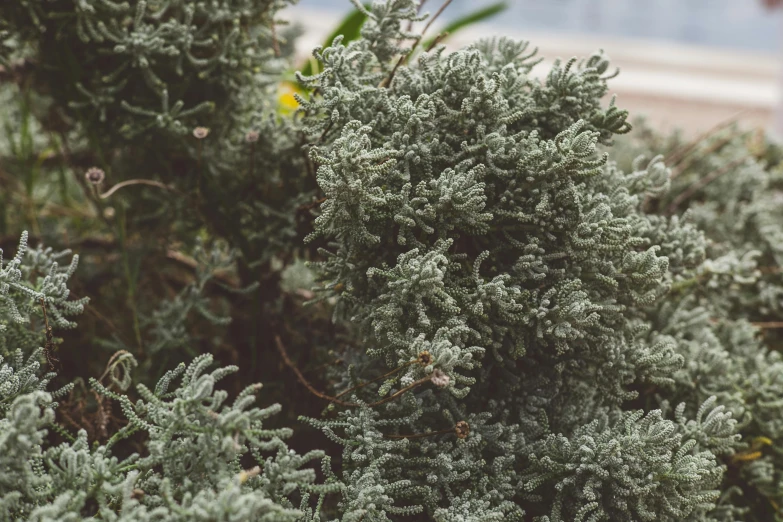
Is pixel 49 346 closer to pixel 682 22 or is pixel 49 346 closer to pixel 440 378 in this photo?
pixel 440 378

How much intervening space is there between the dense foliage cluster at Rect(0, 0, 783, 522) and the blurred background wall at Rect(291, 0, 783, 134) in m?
2.54

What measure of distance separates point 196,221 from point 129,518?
2.12ft

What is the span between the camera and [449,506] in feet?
2.48

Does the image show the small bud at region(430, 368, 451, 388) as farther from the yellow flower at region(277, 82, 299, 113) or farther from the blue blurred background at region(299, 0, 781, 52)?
the blue blurred background at region(299, 0, 781, 52)

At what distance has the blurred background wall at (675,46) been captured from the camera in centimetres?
347

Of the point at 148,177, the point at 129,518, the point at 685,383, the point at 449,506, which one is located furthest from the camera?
the point at 148,177

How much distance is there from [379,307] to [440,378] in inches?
4.8

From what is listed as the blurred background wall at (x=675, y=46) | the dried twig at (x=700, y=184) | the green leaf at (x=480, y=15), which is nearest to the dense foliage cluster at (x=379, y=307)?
the dried twig at (x=700, y=184)

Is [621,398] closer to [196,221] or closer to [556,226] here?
[556,226]

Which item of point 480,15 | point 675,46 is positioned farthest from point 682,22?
point 480,15

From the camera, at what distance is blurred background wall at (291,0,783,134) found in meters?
3.47

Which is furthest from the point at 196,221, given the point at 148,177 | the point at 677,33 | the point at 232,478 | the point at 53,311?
the point at 677,33

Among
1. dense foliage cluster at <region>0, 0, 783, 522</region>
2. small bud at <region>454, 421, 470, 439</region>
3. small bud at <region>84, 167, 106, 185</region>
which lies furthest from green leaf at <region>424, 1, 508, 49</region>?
small bud at <region>454, 421, 470, 439</region>

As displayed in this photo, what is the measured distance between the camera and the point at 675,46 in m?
4.17
